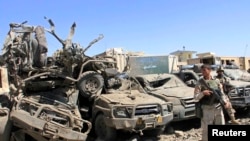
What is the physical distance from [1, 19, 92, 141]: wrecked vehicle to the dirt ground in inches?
45.0

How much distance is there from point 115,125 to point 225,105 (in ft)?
9.14

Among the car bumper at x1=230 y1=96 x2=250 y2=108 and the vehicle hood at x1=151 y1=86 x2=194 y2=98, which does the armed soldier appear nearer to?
the car bumper at x1=230 y1=96 x2=250 y2=108

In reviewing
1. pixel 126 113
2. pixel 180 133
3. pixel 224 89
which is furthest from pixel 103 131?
pixel 224 89

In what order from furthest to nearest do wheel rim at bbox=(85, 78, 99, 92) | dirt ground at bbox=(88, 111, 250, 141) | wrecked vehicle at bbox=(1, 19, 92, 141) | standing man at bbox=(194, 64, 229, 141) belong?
1. wheel rim at bbox=(85, 78, 99, 92)
2. dirt ground at bbox=(88, 111, 250, 141)
3. wrecked vehicle at bbox=(1, 19, 92, 141)
4. standing man at bbox=(194, 64, 229, 141)

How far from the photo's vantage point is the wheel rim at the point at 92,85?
967cm

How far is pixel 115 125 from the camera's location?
8.65 metres

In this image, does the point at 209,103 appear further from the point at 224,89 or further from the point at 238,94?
the point at 238,94

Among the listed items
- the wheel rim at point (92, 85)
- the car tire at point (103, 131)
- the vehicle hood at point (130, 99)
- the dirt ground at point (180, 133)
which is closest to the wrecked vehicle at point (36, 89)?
the wheel rim at point (92, 85)

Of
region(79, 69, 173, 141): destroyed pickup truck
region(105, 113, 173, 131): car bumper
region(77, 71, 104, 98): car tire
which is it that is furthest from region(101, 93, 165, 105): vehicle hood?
region(105, 113, 173, 131): car bumper

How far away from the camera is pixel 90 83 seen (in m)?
9.75

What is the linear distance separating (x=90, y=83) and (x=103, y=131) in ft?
4.22

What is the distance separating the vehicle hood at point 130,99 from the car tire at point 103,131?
0.50 m

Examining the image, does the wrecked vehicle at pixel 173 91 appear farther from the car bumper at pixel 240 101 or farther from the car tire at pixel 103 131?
the car tire at pixel 103 131

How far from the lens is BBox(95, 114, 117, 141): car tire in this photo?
8992 millimetres
